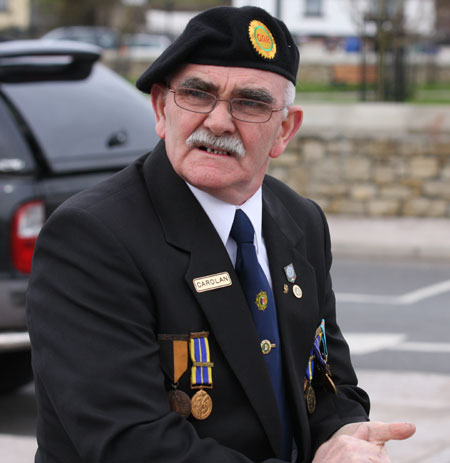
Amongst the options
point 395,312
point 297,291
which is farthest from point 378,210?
point 297,291

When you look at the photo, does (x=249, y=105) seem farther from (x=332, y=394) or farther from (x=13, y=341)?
(x=13, y=341)

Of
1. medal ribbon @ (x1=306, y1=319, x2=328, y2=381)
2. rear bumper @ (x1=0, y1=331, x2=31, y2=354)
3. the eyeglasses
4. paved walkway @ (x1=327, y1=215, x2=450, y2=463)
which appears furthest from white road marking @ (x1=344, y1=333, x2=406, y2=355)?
the eyeglasses

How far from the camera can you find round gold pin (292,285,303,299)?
2.43 m

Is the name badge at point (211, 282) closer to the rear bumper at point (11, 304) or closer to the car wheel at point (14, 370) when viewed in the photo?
the rear bumper at point (11, 304)

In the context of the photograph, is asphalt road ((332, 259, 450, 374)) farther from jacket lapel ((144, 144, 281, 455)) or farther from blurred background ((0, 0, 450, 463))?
jacket lapel ((144, 144, 281, 455))

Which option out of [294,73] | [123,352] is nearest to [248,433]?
[123,352]

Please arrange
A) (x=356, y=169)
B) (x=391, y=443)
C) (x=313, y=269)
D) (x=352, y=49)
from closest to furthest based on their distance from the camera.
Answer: (x=313, y=269) → (x=391, y=443) → (x=356, y=169) → (x=352, y=49)

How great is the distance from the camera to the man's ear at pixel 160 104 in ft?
7.80

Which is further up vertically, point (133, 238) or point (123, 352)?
point (133, 238)

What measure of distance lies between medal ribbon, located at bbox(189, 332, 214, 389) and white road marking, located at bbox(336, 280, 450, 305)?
22.8 feet

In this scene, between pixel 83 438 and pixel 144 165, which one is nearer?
pixel 83 438

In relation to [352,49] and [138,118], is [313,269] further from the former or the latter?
[352,49]

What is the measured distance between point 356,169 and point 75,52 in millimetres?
7496

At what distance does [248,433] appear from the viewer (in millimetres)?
2244
